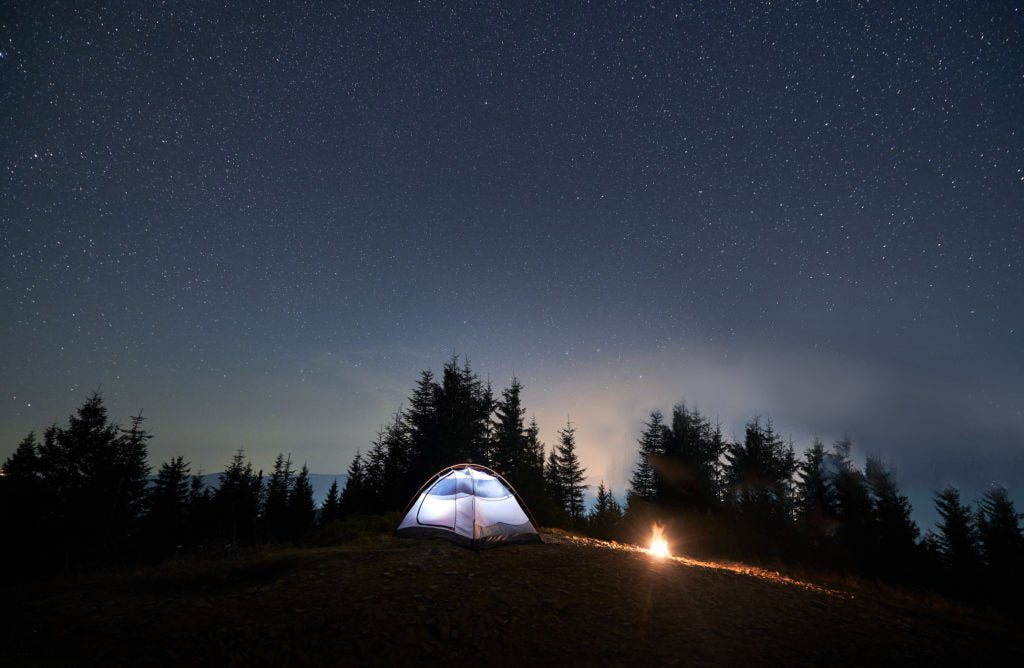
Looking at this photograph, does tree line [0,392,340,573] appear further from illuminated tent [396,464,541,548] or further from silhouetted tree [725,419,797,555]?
silhouetted tree [725,419,797,555]

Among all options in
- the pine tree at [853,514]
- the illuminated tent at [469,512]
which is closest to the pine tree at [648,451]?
the pine tree at [853,514]

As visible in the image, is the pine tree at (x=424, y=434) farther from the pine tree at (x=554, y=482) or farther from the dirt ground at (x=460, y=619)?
the dirt ground at (x=460, y=619)

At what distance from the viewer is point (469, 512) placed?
12422 millimetres

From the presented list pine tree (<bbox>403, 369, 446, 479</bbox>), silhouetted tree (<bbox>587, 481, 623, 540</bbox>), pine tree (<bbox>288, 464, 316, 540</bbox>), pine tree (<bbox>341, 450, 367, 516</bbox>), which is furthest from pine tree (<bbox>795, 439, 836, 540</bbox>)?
pine tree (<bbox>288, 464, 316, 540</bbox>)

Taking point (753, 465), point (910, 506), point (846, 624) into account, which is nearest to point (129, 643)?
point (846, 624)

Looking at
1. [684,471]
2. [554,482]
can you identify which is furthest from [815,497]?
[554,482]

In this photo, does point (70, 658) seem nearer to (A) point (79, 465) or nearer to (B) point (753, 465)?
(A) point (79, 465)

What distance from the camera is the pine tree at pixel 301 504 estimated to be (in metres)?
53.6

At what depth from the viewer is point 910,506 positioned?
128ft

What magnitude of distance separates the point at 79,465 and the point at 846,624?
50061 millimetres

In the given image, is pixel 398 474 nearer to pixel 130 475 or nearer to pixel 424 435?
pixel 424 435

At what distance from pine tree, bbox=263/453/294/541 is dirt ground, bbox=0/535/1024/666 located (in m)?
51.1

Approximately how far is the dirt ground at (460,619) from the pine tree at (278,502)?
5113 centimetres

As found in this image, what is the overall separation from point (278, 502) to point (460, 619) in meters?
60.9
